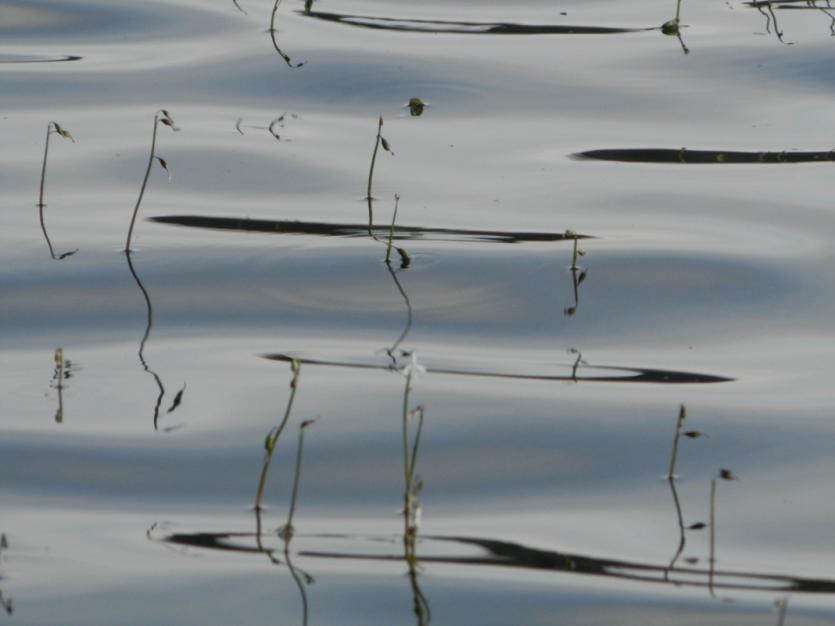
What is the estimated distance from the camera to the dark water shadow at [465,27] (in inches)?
208

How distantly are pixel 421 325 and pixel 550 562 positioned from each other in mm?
964

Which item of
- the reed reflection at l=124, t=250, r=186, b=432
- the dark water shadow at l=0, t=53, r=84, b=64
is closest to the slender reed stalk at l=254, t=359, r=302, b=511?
the reed reflection at l=124, t=250, r=186, b=432

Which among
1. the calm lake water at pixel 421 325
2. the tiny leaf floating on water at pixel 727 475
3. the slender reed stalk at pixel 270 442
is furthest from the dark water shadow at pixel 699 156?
the slender reed stalk at pixel 270 442

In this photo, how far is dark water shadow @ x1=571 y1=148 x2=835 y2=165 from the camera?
4.09 meters

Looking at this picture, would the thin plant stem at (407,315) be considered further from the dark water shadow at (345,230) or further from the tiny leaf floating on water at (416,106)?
the tiny leaf floating on water at (416,106)

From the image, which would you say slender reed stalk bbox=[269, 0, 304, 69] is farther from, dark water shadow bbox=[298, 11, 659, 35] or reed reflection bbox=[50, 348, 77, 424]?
reed reflection bbox=[50, 348, 77, 424]

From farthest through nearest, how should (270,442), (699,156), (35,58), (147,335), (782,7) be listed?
(782,7)
(35,58)
(699,156)
(147,335)
(270,442)

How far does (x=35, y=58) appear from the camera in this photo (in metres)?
4.96

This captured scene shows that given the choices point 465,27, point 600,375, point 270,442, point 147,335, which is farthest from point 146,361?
point 465,27

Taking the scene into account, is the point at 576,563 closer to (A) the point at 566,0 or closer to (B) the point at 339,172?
(B) the point at 339,172

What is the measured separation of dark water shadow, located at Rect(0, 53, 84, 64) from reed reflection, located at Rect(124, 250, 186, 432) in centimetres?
179

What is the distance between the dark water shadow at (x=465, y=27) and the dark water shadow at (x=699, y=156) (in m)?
1.22

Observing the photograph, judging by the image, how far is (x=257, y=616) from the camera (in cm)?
206

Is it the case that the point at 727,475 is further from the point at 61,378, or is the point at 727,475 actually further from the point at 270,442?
the point at 61,378
